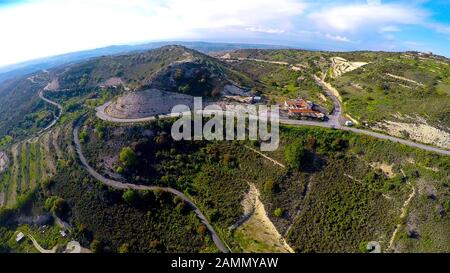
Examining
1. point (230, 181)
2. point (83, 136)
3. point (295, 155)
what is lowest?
point (230, 181)

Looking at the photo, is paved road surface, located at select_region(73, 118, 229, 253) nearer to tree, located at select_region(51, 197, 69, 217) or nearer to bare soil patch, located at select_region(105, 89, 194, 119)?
tree, located at select_region(51, 197, 69, 217)

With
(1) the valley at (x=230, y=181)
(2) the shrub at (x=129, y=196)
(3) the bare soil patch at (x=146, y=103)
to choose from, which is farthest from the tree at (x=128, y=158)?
(3) the bare soil patch at (x=146, y=103)

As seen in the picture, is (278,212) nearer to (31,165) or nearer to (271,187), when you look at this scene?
(271,187)

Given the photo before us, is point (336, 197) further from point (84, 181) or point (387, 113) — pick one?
point (84, 181)

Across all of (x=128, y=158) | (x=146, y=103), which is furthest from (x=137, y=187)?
(x=146, y=103)

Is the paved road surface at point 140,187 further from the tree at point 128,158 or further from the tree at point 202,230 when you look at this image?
the tree at point 128,158

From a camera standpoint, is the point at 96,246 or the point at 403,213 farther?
the point at 96,246
